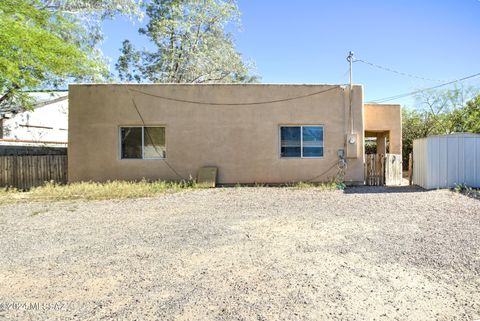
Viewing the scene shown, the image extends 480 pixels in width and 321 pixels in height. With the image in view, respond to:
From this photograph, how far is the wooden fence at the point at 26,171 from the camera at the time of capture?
35.3 feet

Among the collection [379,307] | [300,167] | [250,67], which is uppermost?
[250,67]

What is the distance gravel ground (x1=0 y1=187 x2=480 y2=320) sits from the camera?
267 centimetres

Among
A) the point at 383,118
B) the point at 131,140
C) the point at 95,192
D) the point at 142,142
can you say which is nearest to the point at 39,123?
the point at 131,140

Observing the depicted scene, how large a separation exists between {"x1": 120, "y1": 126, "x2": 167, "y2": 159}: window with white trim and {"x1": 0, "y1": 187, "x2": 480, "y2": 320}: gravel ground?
4.18 m

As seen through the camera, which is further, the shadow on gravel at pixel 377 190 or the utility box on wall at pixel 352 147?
the utility box on wall at pixel 352 147

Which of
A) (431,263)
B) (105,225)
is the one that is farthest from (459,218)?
(105,225)

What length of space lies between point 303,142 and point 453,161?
4.69 meters

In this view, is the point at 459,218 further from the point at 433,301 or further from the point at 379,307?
the point at 379,307

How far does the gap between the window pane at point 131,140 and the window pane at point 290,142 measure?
17.3ft

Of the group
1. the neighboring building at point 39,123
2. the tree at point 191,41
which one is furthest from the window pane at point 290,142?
the neighboring building at point 39,123

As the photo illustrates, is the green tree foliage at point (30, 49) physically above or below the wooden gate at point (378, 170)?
above

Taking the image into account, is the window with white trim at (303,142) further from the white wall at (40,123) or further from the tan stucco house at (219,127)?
the white wall at (40,123)

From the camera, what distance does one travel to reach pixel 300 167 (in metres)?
10.8

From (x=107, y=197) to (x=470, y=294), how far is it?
8.43 m
